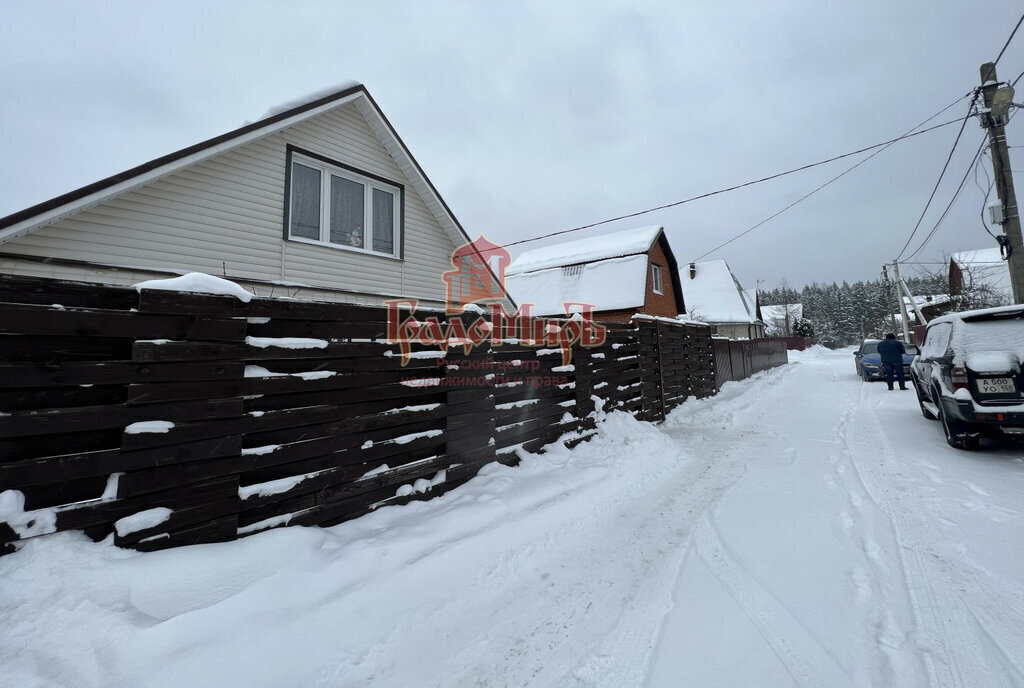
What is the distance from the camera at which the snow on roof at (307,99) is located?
261 inches

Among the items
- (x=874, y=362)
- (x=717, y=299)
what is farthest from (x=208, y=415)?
(x=717, y=299)

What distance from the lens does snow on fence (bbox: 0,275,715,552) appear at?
2008 millimetres

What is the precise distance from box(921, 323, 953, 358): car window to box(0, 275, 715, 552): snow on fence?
7022 mm

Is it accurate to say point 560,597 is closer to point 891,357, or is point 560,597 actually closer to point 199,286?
point 199,286

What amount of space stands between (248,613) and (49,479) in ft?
3.92

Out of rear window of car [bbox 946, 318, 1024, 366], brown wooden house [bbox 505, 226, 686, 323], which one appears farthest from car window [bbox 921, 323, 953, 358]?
brown wooden house [bbox 505, 226, 686, 323]

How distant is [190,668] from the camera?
1754mm

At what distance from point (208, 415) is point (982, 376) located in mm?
8162

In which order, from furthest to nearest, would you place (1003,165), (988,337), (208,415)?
(1003,165) → (988,337) → (208,415)

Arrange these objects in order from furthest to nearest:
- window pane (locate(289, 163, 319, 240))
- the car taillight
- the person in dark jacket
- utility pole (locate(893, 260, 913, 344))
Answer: utility pole (locate(893, 260, 913, 344))
the person in dark jacket
window pane (locate(289, 163, 319, 240))
the car taillight

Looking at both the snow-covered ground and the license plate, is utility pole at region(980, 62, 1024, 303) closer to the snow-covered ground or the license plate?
the license plate

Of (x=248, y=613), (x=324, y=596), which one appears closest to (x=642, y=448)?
Answer: (x=324, y=596)

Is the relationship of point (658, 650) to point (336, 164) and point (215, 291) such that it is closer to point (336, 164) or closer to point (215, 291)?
point (215, 291)

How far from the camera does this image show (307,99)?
6949 mm
